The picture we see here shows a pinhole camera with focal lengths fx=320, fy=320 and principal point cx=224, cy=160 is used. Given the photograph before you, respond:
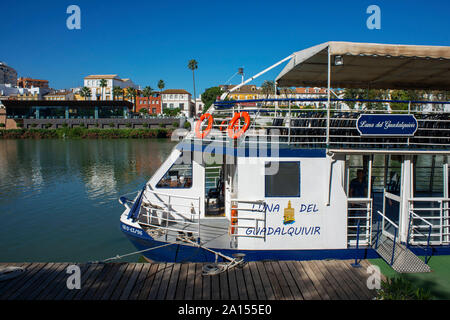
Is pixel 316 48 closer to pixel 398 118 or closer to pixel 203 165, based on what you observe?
pixel 398 118

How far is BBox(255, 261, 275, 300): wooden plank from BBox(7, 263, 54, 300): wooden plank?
4293 mm

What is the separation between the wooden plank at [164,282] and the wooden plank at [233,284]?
3.81ft

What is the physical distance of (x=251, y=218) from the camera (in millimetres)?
7145

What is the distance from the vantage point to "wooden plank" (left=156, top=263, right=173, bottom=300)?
5.57 m

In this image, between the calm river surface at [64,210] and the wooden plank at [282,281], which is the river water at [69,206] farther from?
the wooden plank at [282,281]

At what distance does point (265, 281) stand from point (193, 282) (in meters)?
1.35

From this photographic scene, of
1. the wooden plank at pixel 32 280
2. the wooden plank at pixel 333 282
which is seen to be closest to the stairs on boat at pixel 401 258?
the wooden plank at pixel 333 282

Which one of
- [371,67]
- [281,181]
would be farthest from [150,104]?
[281,181]

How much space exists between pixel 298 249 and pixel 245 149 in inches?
101

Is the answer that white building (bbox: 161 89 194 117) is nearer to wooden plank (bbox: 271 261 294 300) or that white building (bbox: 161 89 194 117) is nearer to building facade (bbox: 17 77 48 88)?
building facade (bbox: 17 77 48 88)

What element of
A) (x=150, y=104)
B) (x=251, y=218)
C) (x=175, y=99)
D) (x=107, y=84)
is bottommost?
(x=251, y=218)

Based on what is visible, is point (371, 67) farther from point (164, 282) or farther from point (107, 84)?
point (107, 84)
